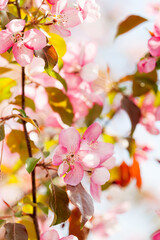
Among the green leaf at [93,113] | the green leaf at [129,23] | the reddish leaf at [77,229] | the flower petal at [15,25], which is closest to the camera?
the flower petal at [15,25]

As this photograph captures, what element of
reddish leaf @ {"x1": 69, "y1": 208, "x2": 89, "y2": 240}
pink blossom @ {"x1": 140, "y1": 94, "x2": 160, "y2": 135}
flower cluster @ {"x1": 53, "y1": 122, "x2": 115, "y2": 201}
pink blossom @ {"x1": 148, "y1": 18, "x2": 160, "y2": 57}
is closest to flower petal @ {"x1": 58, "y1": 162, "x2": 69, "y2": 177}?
flower cluster @ {"x1": 53, "y1": 122, "x2": 115, "y2": 201}

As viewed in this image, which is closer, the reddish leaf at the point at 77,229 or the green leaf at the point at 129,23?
the reddish leaf at the point at 77,229

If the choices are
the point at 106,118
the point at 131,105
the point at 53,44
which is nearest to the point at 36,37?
the point at 53,44

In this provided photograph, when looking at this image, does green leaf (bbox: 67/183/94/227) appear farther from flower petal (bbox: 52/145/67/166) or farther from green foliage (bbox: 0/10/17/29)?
green foliage (bbox: 0/10/17/29)

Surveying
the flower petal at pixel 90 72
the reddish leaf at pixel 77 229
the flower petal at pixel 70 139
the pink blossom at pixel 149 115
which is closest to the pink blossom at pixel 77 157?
the flower petal at pixel 70 139

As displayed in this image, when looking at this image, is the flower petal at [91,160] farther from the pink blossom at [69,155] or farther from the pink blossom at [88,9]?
the pink blossom at [88,9]

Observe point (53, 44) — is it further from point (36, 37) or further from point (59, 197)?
point (59, 197)

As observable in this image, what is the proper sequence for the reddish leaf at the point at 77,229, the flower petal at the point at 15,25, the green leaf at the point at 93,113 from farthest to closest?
the green leaf at the point at 93,113, the reddish leaf at the point at 77,229, the flower petal at the point at 15,25
